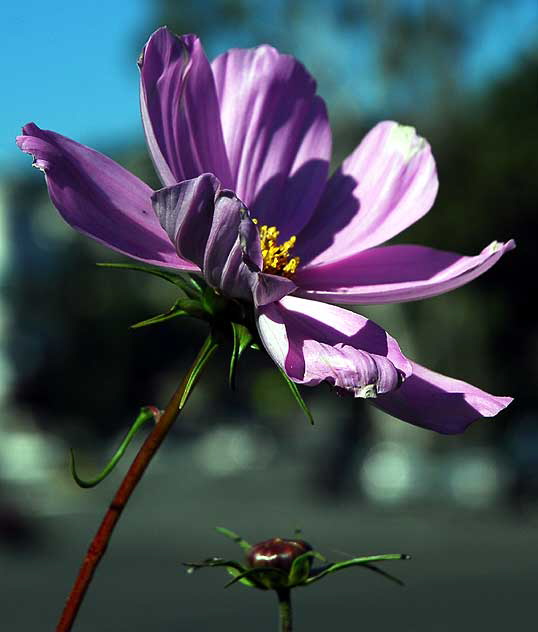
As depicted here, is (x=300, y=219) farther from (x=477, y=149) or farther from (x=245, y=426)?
(x=245, y=426)

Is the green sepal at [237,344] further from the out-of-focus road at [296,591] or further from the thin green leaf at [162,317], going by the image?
the out-of-focus road at [296,591]

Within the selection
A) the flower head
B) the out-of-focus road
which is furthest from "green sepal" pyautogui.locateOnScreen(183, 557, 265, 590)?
the out-of-focus road

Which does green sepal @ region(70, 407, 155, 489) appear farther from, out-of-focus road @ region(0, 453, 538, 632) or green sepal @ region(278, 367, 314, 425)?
out-of-focus road @ region(0, 453, 538, 632)

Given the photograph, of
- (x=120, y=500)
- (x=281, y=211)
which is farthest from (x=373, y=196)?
(x=120, y=500)

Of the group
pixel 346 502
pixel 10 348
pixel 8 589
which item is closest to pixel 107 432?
pixel 10 348

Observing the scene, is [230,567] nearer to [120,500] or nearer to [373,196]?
[120,500]
